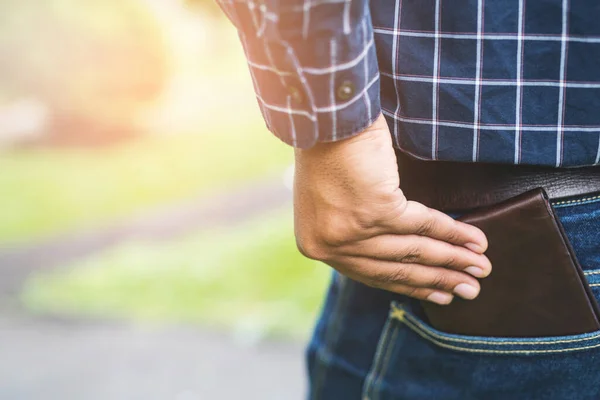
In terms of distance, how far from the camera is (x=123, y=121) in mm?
6914

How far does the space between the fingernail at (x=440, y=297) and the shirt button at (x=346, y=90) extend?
37 centimetres

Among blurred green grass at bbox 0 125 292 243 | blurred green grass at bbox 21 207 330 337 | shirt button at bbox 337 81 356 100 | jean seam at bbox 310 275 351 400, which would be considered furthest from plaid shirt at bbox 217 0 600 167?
blurred green grass at bbox 0 125 292 243

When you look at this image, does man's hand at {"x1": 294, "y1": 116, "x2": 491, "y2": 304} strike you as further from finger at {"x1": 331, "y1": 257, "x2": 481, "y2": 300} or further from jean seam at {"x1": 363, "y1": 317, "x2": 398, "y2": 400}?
Result: jean seam at {"x1": 363, "y1": 317, "x2": 398, "y2": 400}

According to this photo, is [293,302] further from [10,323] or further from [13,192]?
[13,192]

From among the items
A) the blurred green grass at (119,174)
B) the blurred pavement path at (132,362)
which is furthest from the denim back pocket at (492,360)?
the blurred green grass at (119,174)

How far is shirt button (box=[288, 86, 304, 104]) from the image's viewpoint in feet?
3.11

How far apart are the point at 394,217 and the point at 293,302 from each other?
2.82 metres

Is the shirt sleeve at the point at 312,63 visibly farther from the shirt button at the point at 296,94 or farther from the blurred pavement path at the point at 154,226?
the blurred pavement path at the point at 154,226

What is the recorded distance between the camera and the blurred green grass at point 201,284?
365 cm

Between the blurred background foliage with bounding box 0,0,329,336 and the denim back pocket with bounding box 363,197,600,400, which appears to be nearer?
the denim back pocket with bounding box 363,197,600,400

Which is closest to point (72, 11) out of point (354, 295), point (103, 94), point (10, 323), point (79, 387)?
point (103, 94)

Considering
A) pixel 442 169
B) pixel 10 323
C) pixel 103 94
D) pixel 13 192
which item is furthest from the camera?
pixel 103 94

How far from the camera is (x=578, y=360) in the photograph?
1062 millimetres

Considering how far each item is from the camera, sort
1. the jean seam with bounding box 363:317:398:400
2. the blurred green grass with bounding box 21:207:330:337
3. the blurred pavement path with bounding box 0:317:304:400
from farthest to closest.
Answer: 1. the blurred green grass with bounding box 21:207:330:337
2. the blurred pavement path with bounding box 0:317:304:400
3. the jean seam with bounding box 363:317:398:400
